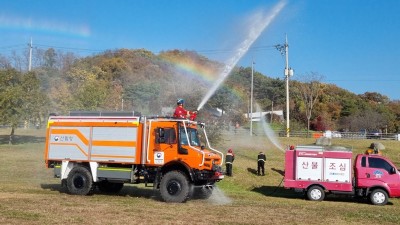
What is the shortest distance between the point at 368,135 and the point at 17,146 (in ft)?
148

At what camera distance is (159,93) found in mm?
62969

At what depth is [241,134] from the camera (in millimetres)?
58969

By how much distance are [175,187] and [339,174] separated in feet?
26.4

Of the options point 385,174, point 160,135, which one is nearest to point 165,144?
point 160,135

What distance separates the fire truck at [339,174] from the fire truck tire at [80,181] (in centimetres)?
883

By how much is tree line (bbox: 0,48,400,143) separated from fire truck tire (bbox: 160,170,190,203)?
12493mm

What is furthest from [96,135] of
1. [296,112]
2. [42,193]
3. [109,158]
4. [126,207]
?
[296,112]

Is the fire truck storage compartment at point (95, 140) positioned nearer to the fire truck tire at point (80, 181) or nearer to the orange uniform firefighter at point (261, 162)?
the fire truck tire at point (80, 181)

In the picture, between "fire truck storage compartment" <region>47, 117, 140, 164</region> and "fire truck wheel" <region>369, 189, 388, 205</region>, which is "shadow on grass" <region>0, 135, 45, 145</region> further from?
"fire truck wheel" <region>369, 189, 388, 205</region>

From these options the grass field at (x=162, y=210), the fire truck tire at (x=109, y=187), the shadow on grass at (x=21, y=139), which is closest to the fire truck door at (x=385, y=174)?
the grass field at (x=162, y=210)

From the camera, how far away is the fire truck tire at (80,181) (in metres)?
18.0

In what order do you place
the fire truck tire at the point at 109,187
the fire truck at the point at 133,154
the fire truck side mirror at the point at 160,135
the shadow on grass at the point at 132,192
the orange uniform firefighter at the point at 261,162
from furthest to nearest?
the orange uniform firefighter at the point at 261,162
the fire truck tire at the point at 109,187
the shadow on grass at the point at 132,192
the fire truck side mirror at the point at 160,135
the fire truck at the point at 133,154

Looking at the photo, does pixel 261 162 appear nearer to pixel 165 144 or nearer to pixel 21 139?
pixel 165 144

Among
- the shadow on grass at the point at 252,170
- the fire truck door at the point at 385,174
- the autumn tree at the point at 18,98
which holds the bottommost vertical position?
the shadow on grass at the point at 252,170
